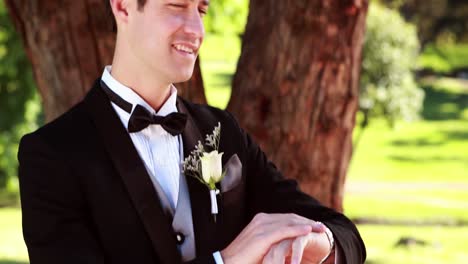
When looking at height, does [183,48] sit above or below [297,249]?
above

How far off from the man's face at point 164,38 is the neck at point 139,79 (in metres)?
0.02

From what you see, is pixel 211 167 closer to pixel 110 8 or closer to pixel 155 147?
pixel 155 147

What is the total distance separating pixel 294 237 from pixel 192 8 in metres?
0.68

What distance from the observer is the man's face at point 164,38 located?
246cm

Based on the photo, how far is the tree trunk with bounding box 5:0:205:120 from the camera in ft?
15.6

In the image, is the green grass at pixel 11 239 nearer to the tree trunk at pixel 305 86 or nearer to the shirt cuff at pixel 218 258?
the tree trunk at pixel 305 86

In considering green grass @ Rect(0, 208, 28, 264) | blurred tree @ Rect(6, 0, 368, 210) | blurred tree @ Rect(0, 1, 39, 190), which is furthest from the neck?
blurred tree @ Rect(0, 1, 39, 190)

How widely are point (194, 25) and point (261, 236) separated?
23.5 inches

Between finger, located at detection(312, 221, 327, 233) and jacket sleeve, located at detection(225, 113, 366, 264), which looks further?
jacket sleeve, located at detection(225, 113, 366, 264)

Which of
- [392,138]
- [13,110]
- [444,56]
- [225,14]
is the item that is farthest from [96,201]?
[444,56]

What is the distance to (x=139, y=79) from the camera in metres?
2.53

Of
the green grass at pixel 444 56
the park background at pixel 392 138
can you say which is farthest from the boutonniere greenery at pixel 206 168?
the green grass at pixel 444 56

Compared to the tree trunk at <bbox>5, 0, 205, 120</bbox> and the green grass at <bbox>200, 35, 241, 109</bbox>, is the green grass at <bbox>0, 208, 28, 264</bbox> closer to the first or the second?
the tree trunk at <bbox>5, 0, 205, 120</bbox>

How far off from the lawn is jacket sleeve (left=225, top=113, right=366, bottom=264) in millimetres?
15371
